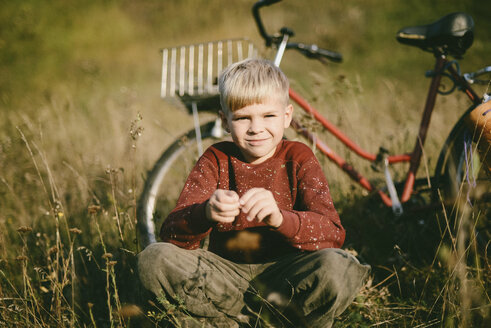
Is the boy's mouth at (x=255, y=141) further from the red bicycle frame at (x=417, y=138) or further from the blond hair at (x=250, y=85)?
the red bicycle frame at (x=417, y=138)

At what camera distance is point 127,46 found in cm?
1257

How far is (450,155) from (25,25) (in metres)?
13.4

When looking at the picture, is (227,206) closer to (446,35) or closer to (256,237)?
(256,237)

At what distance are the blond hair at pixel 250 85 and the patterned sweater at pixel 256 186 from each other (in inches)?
10.5

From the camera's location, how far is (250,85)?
163 centimetres

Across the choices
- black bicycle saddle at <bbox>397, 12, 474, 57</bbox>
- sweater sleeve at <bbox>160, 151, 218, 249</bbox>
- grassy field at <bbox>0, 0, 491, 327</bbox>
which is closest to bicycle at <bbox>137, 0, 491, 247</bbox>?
black bicycle saddle at <bbox>397, 12, 474, 57</bbox>

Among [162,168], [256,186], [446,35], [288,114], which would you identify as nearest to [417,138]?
[446,35]

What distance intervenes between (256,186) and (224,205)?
1.65 feet

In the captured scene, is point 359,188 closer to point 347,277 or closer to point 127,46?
point 347,277

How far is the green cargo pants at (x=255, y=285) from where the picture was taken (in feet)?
4.64

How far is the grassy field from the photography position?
1.81 meters

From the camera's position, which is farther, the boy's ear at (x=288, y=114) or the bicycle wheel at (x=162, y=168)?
the bicycle wheel at (x=162, y=168)

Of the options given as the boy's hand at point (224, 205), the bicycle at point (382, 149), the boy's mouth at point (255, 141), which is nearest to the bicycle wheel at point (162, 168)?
the bicycle at point (382, 149)

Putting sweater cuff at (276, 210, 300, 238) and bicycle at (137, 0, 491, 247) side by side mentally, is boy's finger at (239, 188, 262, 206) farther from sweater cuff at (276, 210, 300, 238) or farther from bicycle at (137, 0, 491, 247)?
bicycle at (137, 0, 491, 247)
